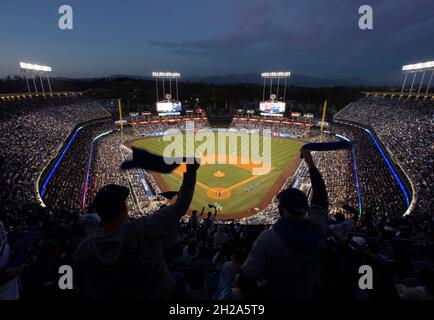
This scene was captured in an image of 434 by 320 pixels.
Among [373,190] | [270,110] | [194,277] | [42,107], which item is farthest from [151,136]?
[194,277]

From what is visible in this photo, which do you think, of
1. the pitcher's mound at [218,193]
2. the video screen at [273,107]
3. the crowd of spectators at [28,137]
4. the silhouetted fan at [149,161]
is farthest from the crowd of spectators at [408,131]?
the crowd of spectators at [28,137]

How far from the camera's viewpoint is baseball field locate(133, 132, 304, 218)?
28.2 metres

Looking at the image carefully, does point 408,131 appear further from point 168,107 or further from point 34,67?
point 34,67

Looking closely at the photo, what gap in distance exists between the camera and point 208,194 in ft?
98.6

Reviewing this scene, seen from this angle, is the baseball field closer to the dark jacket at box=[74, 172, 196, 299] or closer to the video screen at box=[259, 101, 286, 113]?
the video screen at box=[259, 101, 286, 113]

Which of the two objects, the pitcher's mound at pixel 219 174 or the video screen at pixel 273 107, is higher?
the video screen at pixel 273 107

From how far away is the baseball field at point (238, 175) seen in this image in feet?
92.6

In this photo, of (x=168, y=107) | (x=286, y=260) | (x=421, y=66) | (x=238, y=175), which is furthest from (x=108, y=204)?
(x=168, y=107)

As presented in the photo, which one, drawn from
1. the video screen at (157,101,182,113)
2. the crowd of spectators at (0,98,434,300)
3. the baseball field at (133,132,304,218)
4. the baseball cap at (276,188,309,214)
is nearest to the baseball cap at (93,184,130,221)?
the crowd of spectators at (0,98,434,300)

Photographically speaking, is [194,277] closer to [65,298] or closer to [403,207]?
[65,298]

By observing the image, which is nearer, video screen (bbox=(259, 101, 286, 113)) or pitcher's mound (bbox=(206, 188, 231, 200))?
pitcher's mound (bbox=(206, 188, 231, 200))

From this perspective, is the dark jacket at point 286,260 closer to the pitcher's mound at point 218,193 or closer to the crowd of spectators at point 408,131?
the crowd of spectators at point 408,131

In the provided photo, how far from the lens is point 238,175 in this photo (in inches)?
1414

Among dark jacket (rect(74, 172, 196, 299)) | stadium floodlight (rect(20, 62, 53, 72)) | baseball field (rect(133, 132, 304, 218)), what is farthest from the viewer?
stadium floodlight (rect(20, 62, 53, 72))
